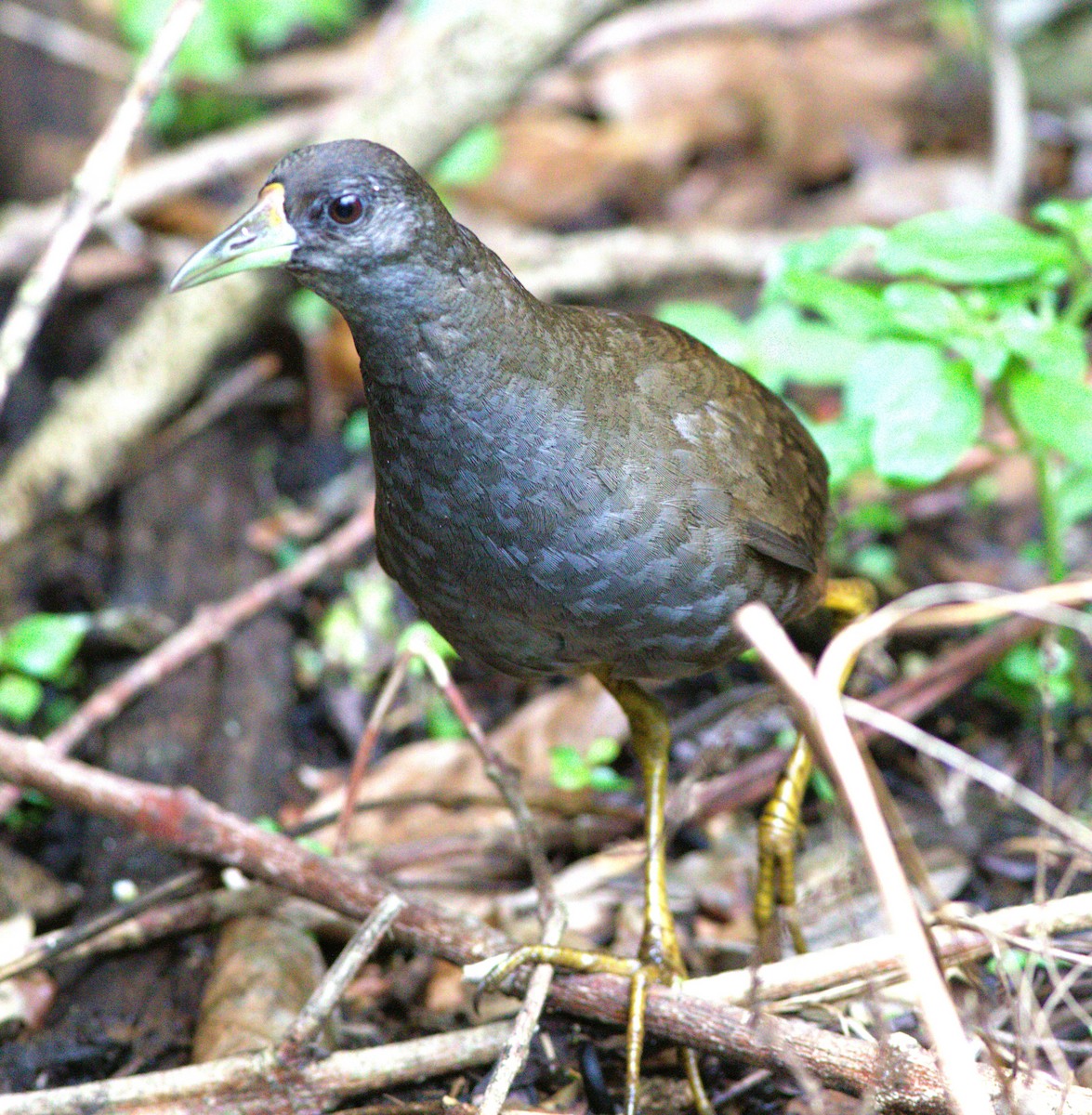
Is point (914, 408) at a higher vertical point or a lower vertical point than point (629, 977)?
higher

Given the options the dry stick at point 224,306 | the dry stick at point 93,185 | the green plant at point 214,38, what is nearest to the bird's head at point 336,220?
the dry stick at point 93,185

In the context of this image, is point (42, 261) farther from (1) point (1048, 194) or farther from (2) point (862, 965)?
(1) point (1048, 194)

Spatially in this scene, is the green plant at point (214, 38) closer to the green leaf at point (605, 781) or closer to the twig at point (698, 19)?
the twig at point (698, 19)

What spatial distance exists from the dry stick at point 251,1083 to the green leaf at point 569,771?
883 mm

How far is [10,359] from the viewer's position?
126 inches

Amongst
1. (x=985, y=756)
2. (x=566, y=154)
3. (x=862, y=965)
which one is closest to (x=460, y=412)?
(x=862, y=965)

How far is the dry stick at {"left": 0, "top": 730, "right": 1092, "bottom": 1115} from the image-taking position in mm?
2350

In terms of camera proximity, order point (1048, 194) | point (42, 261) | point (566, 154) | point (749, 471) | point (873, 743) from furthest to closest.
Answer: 1. point (566, 154)
2. point (1048, 194)
3. point (873, 743)
4. point (42, 261)
5. point (749, 471)

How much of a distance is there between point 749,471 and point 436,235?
83cm

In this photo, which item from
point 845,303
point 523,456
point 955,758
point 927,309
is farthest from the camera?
point 845,303

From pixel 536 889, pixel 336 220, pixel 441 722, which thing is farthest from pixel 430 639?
pixel 336 220

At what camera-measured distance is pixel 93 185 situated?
10.5ft

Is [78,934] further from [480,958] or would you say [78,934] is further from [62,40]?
[62,40]

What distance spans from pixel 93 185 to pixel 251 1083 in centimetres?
201
